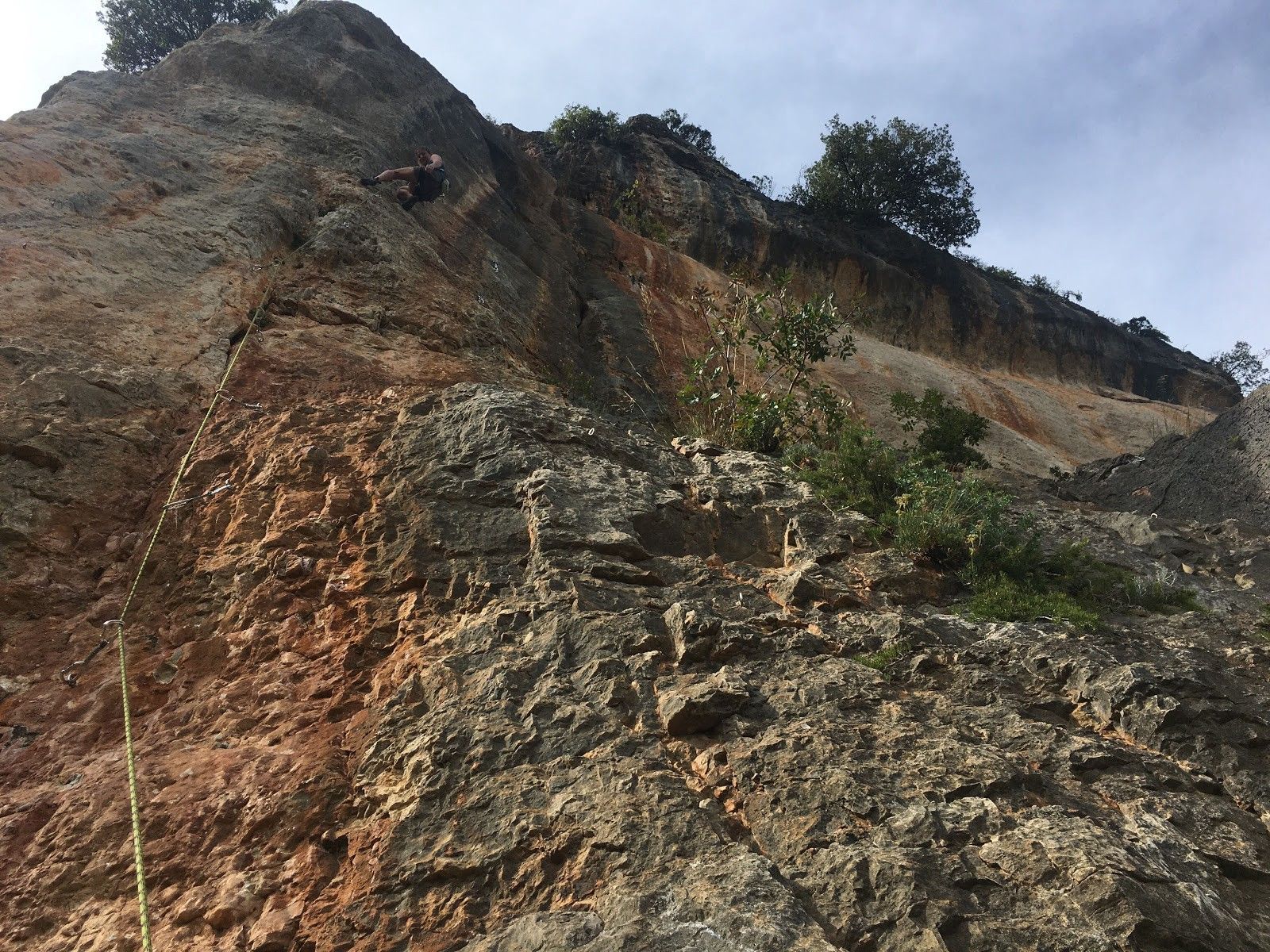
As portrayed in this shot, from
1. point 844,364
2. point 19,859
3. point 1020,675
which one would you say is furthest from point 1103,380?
point 19,859

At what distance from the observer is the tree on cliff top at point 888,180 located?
26.2m

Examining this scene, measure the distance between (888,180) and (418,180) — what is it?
756 inches

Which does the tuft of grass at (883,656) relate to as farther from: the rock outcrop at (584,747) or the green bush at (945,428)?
the green bush at (945,428)

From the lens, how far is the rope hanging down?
356 cm

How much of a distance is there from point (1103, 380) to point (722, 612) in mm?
25725

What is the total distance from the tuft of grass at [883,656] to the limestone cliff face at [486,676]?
0.11 ft

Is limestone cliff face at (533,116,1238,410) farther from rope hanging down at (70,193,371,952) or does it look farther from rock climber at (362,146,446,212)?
rope hanging down at (70,193,371,952)

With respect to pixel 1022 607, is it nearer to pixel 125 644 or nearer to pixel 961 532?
pixel 961 532

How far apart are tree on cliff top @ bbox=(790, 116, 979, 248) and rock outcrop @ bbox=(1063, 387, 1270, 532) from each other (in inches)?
626

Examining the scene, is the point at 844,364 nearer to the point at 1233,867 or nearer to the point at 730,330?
the point at 730,330

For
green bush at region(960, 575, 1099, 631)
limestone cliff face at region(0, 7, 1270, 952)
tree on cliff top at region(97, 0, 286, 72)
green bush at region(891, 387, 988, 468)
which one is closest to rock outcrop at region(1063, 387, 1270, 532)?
green bush at region(891, 387, 988, 468)

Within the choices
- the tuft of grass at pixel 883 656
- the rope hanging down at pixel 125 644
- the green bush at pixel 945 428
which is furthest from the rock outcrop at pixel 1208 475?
the rope hanging down at pixel 125 644

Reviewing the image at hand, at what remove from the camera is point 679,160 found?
25125 millimetres

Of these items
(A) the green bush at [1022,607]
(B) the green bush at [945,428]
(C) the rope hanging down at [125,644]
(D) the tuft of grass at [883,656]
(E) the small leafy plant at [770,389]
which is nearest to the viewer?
(C) the rope hanging down at [125,644]
